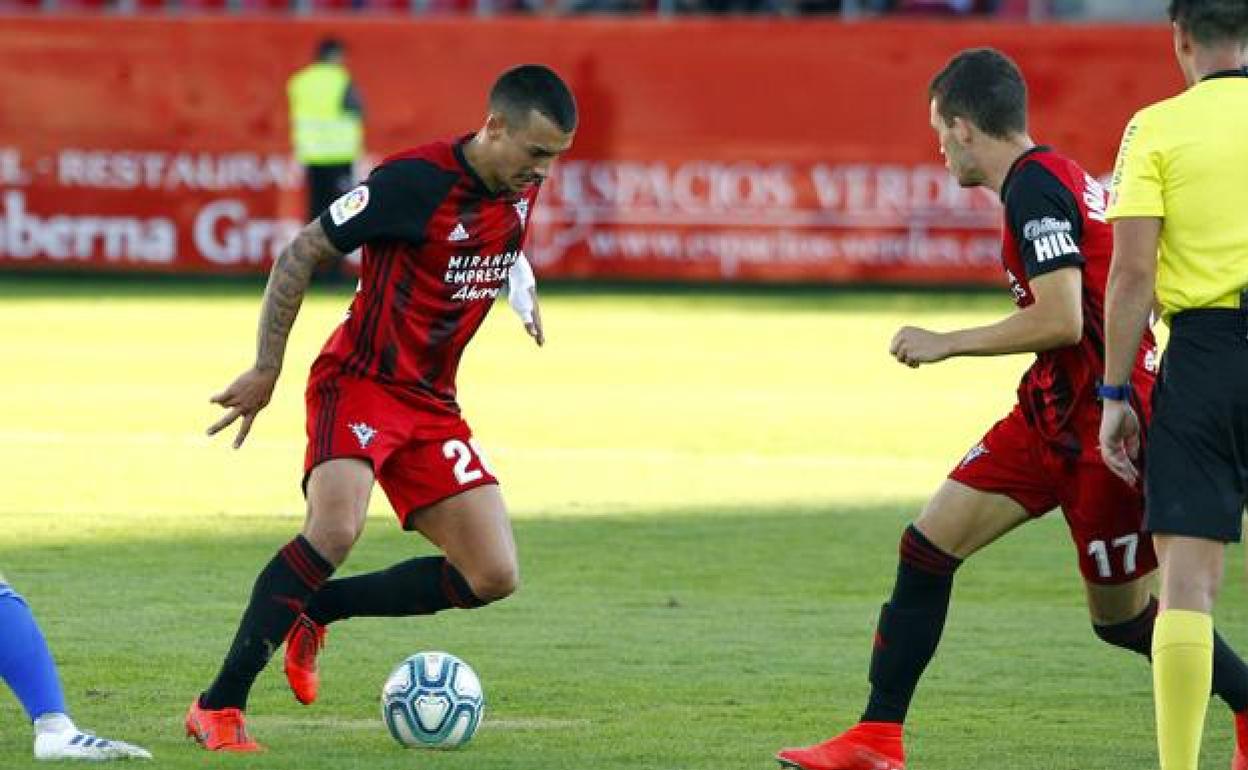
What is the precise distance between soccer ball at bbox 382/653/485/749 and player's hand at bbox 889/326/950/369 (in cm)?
161

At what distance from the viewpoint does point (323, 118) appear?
82.9ft

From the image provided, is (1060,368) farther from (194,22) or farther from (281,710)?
(194,22)

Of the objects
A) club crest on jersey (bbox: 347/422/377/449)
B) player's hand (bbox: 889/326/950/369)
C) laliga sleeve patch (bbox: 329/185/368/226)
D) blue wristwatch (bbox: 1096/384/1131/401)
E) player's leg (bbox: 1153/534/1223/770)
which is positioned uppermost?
laliga sleeve patch (bbox: 329/185/368/226)

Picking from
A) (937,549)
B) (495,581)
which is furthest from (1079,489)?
(495,581)

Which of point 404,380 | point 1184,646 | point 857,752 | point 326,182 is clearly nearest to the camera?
point 1184,646

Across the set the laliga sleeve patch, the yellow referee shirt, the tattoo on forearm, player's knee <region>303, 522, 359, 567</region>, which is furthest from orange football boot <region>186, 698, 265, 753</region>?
the yellow referee shirt

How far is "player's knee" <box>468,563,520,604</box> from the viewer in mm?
7340

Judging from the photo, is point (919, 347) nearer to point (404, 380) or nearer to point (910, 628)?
point (910, 628)

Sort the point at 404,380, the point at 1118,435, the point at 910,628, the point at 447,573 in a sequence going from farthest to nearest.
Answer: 1. the point at 447,573
2. the point at 404,380
3. the point at 910,628
4. the point at 1118,435

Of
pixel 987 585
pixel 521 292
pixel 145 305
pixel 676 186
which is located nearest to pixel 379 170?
pixel 521 292

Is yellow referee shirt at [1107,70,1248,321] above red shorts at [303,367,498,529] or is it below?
above

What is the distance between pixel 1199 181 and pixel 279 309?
252 cm

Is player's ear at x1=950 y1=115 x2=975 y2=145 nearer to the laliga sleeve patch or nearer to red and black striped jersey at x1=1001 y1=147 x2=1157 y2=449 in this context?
red and black striped jersey at x1=1001 y1=147 x2=1157 y2=449

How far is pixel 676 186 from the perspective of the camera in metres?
25.9
